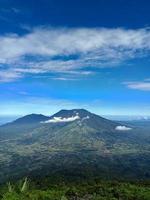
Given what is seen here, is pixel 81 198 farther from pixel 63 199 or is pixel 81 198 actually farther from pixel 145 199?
pixel 145 199

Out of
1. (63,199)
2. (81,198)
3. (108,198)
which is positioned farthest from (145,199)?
(63,199)

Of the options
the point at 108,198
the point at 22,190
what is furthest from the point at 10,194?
the point at 108,198

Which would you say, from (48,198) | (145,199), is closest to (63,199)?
(48,198)

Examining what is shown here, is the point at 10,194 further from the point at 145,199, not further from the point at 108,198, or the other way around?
the point at 145,199

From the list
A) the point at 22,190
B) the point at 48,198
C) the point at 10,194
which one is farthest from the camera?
the point at 48,198

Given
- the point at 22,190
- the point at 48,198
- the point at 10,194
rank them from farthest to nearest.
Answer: the point at 48,198 → the point at 22,190 → the point at 10,194

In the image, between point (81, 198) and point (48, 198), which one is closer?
point (81, 198)

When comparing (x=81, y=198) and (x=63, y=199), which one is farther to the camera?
(x=81, y=198)
